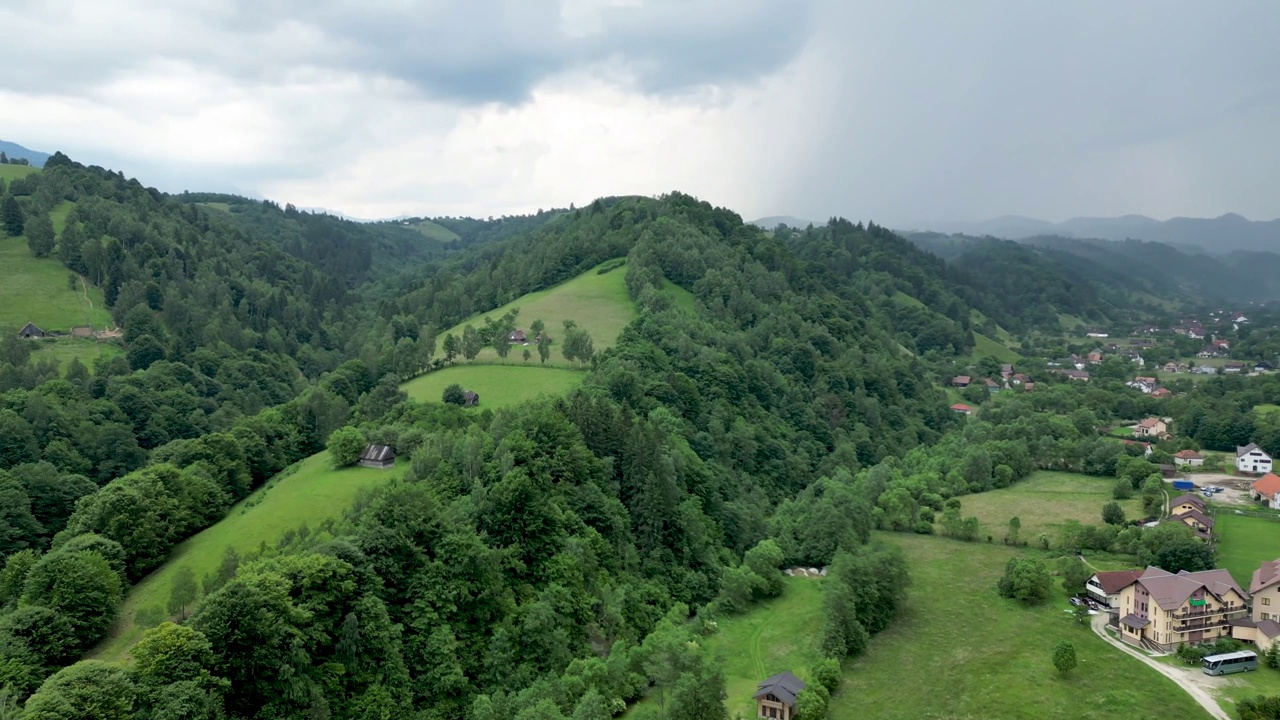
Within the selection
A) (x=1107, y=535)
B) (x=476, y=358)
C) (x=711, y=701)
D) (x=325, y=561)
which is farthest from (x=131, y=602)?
(x=1107, y=535)

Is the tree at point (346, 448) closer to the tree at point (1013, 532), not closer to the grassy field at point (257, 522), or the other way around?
the grassy field at point (257, 522)

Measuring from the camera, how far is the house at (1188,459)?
77481 millimetres

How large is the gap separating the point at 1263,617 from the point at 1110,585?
760 cm

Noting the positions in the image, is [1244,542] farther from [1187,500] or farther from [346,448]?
[346,448]

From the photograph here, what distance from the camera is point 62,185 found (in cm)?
13512

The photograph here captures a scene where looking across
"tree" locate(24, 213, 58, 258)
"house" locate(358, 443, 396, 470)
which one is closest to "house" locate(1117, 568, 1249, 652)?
"house" locate(358, 443, 396, 470)

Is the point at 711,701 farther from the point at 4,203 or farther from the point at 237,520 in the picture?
the point at 4,203

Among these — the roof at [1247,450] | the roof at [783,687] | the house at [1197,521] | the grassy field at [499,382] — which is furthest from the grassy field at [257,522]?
the roof at [1247,450]

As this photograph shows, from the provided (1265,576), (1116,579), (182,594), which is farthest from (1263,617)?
(182,594)

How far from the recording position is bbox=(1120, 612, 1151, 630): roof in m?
42.8

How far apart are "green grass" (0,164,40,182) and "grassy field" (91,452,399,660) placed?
129 metres

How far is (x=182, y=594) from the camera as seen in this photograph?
39.0 metres

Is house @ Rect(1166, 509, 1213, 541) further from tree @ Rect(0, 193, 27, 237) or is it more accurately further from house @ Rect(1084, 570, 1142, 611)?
tree @ Rect(0, 193, 27, 237)

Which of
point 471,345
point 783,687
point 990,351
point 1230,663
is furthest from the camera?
point 990,351
